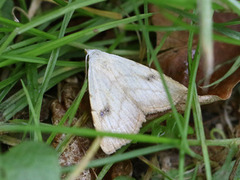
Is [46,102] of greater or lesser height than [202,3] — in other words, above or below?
below

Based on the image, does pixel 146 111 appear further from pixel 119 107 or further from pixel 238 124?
pixel 238 124

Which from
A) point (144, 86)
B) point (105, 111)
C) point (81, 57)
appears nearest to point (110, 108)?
point (105, 111)

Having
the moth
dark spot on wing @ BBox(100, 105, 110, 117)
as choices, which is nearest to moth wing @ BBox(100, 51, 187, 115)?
the moth

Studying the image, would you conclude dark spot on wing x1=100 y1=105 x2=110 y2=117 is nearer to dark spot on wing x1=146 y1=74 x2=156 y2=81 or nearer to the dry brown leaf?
dark spot on wing x1=146 y1=74 x2=156 y2=81

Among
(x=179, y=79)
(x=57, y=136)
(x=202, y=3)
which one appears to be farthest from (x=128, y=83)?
(x=202, y=3)

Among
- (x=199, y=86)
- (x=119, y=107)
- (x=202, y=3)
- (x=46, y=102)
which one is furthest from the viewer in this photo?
(x=46, y=102)

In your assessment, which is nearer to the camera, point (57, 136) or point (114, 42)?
point (57, 136)

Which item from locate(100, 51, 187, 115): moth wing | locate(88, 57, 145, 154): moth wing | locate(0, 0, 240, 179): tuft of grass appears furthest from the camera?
locate(100, 51, 187, 115): moth wing

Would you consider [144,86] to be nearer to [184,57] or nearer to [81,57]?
[184,57]
